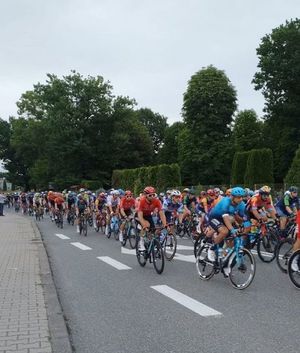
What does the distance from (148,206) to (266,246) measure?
275 centimetres

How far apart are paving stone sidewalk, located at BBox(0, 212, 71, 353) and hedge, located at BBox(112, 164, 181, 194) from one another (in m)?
28.7

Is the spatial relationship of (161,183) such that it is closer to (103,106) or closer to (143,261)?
(103,106)

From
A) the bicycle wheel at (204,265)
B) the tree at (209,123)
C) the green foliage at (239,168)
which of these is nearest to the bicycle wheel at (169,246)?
the bicycle wheel at (204,265)

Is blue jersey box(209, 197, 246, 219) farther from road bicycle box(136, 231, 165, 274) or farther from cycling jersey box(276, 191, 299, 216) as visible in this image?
cycling jersey box(276, 191, 299, 216)

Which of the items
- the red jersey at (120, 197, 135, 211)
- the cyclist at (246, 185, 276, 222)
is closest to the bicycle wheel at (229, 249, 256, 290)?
the cyclist at (246, 185, 276, 222)

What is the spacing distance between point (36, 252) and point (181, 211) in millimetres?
5845

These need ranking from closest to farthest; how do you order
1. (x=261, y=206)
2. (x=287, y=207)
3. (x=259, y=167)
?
(x=261, y=206), (x=287, y=207), (x=259, y=167)

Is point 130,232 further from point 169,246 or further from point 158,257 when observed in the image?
point 158,257

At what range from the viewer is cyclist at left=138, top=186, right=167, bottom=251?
1131 centimetres

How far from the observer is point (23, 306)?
23.8 feet

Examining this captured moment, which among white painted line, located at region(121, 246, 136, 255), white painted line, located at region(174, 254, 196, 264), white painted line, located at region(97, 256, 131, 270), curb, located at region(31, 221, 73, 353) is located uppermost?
white painted line, located at region(174, 254, 196, 264)

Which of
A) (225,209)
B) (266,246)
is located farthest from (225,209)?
(266,246)

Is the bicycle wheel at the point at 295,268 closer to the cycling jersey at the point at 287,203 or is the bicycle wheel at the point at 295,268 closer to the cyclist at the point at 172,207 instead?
the cycling jersey at the point at 287,203

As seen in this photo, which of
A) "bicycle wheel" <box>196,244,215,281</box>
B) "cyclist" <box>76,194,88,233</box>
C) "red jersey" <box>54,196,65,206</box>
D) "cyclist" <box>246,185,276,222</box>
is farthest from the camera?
"red jersey" <box>54,196,65,206</box>
